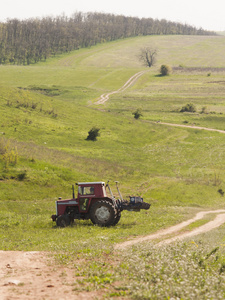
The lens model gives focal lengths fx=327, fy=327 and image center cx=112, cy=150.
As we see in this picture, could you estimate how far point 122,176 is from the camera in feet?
147

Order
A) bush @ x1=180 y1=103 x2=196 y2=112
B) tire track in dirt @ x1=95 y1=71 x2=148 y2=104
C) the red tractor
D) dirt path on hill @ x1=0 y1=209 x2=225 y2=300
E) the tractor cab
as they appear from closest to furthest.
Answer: dirt path on hill @ x1=0 y1=209 x2=225 y2=300 → the red tractor → the tractor cab → bush @ x1=180 y1=103 x2=196 y2=112 → tire track in dirt @ x1=95 y1=71 x2=148 y2=104

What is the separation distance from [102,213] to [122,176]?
73.1 ft

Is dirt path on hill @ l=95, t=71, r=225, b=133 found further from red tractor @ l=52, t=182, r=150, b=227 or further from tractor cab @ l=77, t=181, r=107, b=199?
tractor cab @ l=77, t=181, r=107, b=199

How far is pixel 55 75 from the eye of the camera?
153750 millimetres

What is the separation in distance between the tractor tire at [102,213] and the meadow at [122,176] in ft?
2.98

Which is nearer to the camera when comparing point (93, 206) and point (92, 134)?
point (93, 206)

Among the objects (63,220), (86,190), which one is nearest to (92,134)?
(86,190)

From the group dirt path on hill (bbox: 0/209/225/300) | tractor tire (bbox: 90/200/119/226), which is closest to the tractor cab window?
tractor tire (bbox: 90/200/119/226)

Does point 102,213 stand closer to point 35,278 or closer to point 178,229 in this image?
point 178,229

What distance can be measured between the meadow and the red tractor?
87 centimetres

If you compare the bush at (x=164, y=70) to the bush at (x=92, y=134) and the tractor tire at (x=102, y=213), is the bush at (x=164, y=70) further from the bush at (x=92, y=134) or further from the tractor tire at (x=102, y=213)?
the tractor tire at (x=102, y=213)

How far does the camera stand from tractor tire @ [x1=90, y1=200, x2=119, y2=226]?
22.2 metres

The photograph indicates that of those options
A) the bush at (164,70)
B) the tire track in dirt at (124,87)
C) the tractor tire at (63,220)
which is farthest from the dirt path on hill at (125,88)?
the tractor tire at (63,220)

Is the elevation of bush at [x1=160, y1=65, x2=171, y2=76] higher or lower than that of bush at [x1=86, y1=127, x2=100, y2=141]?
higher
